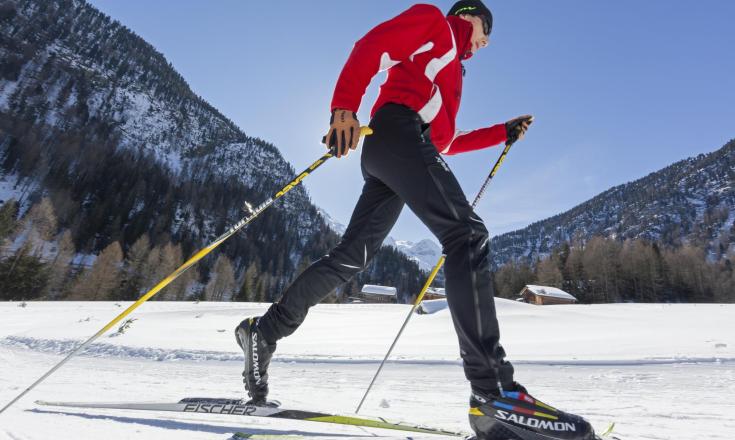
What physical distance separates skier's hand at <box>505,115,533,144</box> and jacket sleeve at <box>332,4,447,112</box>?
123 cm

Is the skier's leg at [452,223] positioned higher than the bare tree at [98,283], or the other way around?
the skier's leg at [452,223]

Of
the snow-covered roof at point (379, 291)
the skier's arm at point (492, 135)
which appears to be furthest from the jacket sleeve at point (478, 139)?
the snow-covered roof at point (379, 291)

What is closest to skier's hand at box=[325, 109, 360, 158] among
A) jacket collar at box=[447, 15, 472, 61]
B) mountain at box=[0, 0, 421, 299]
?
jacket collar at box=[447, 15, 472, 61]

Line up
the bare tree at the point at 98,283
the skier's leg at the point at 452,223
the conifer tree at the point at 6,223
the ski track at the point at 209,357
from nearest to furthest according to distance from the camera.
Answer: the skier's leg at the point at 452,223, the ski track at the point at 209,357, the conifer tree at the point at 6,223, the bare tree at the point at 98,283

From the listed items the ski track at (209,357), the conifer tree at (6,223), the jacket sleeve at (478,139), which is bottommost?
the ski track at (209,357)

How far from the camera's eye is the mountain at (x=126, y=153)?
80.9m

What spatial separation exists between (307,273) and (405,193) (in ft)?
2.66

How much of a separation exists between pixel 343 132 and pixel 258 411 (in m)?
1.49

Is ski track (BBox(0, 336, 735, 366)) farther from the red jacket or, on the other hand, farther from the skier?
the red jacket

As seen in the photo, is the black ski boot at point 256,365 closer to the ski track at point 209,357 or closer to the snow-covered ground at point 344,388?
the snow-covered ground at point 344,388

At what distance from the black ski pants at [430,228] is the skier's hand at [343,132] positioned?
203 mm

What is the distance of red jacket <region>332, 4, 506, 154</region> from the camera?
1.77 m

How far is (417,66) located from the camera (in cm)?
201

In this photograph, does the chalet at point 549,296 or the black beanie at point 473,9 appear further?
the chalet at point 549,296
